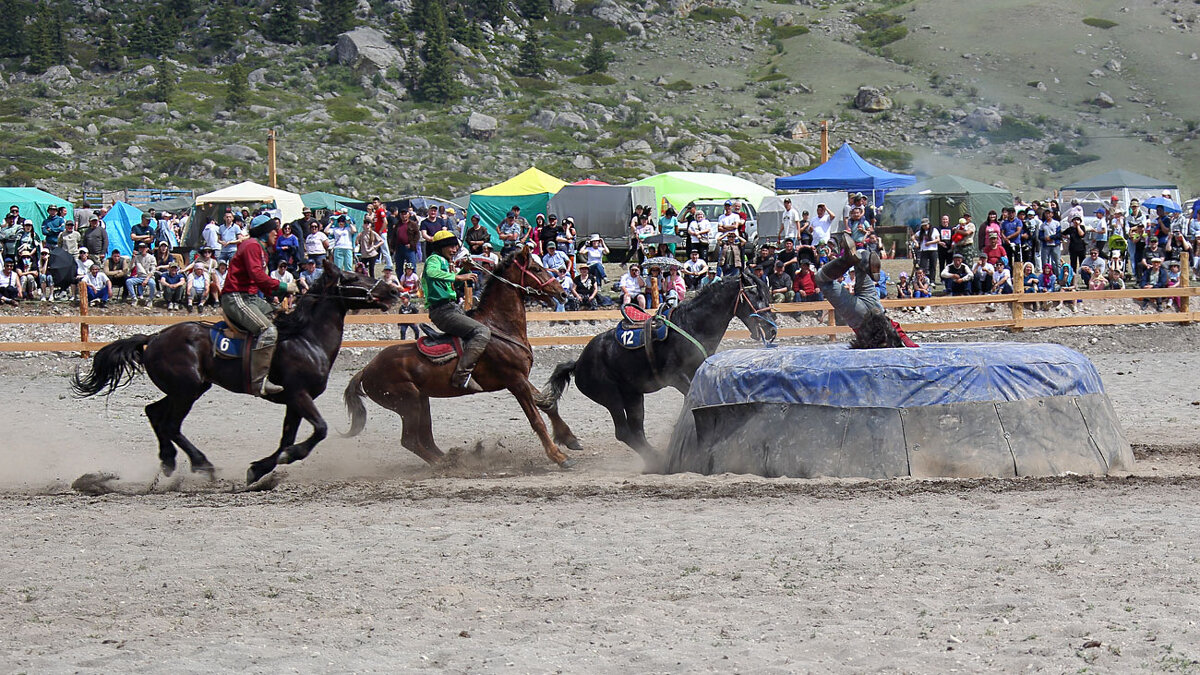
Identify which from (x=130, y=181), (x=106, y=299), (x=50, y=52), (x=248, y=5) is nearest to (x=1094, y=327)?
(x=106, y=299)

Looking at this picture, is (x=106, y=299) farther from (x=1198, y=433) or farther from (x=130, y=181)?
(x=130, y=181)

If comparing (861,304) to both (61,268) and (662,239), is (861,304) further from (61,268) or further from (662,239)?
(61,268)

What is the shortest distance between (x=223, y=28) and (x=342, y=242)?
64.2 metres

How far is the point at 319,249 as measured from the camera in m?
25.6

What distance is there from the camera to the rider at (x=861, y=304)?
1088cm

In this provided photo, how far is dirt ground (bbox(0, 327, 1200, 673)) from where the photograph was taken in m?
6.05

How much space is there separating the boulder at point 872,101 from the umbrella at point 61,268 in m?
62.9

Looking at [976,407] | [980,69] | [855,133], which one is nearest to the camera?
[976,407]

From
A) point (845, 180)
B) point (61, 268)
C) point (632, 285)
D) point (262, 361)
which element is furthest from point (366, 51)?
point (262, 361)

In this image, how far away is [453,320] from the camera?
12047mm

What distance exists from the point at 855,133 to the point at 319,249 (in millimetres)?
56155

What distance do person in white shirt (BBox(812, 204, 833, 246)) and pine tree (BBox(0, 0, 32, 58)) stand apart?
67567mm

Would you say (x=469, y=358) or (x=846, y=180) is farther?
(x=846, y=180)

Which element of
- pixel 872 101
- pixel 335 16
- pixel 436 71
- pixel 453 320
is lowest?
pixel 453 320
